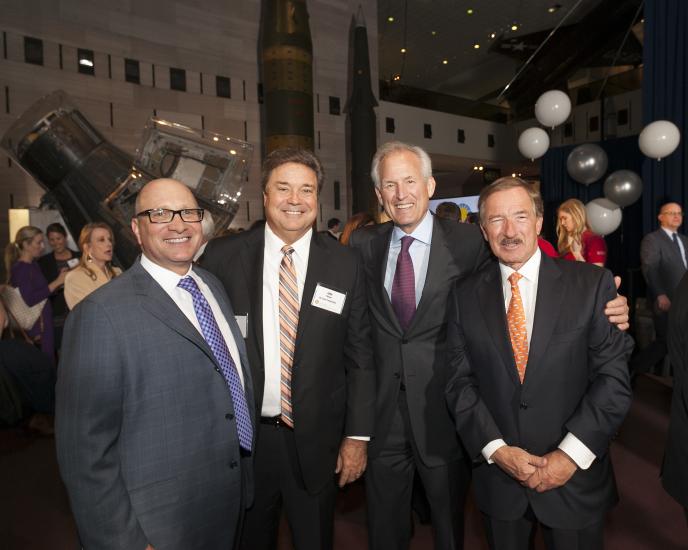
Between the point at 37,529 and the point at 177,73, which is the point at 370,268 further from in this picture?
the point at 177,73

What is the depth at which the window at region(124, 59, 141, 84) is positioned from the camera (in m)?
7.59

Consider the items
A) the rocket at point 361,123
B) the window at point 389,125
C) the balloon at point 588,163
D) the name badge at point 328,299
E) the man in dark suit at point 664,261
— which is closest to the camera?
the name badge at point 328,299

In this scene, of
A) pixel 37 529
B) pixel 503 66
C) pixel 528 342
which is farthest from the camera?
pixel 503 66

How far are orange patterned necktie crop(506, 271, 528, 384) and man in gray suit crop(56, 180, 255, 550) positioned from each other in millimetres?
856

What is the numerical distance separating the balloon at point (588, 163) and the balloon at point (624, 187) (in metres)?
0.58

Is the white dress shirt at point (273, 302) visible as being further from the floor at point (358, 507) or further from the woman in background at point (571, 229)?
the woman in background at point (571, 229)

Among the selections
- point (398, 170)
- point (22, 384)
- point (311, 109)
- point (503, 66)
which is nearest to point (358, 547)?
point (398, 170)

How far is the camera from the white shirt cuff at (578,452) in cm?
134

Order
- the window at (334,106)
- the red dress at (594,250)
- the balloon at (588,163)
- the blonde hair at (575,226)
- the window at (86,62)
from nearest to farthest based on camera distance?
the blonde hair at (575,226) < the red dress at (594,250) < the balloon at (588,163) < the window at (86,62) < the window at (334,106)

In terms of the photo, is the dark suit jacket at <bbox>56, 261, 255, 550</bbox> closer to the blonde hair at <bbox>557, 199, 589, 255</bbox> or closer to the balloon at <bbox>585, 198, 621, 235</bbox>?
the blonde hair at <bbox>557, 199, 589, 255</bbox>

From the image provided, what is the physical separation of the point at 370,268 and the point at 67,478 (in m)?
1.20

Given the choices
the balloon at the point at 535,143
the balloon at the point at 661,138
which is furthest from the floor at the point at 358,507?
the balloon at the point at 535,143

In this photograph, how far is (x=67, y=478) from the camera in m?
1.07

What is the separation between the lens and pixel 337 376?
5.42ft
